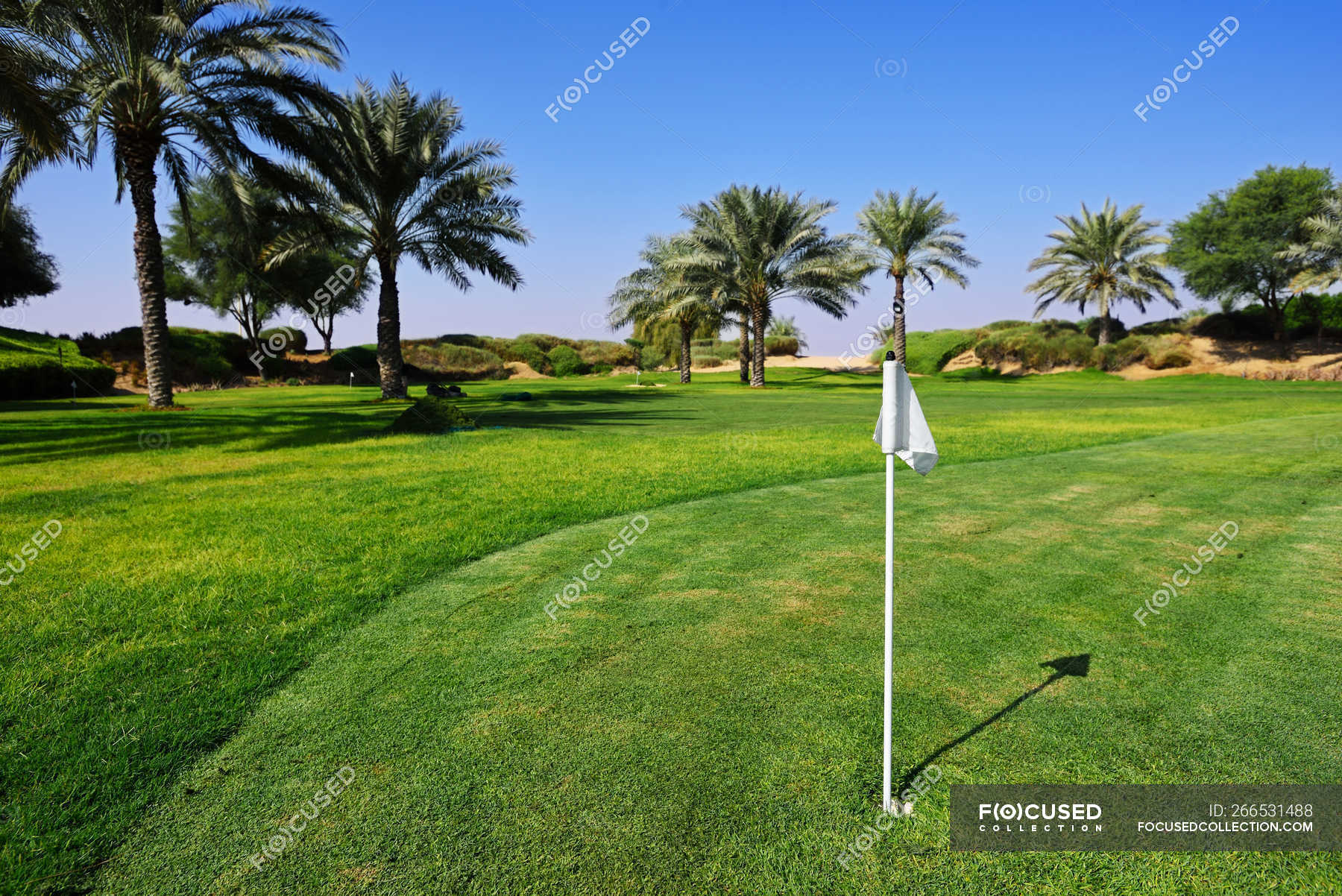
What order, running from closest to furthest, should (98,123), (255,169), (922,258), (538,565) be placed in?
(538,565) < (98,123) < (255,169) < (922,258)

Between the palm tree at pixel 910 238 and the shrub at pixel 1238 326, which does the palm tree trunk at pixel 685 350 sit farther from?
the shrub at pixel 1238 326

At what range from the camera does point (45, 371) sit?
24953 millimetres

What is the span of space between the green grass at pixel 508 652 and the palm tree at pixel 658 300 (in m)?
29.5

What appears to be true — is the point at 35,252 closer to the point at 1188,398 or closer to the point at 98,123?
the point at 98,123

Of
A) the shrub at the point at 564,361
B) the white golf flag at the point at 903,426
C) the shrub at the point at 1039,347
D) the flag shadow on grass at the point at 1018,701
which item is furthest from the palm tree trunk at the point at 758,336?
the white golf flag at the point at 903,426

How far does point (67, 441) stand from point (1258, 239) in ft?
171

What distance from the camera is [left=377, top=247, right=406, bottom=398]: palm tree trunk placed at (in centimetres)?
2494

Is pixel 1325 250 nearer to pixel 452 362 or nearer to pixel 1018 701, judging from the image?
pixel 1018 701

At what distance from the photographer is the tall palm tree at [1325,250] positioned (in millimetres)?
33344

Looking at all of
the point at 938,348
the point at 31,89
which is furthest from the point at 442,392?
the point at 938,348

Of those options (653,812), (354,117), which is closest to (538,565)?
(653,812)

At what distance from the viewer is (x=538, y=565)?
6.00 m

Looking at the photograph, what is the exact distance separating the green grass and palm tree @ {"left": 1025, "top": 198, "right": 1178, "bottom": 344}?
37480mm

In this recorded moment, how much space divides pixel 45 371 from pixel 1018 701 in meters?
31.6
